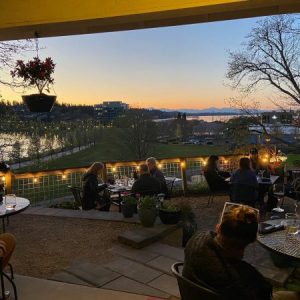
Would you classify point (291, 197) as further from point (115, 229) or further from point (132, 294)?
point (132, 294)

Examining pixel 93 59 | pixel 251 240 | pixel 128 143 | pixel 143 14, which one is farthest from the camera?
pixel 128 143

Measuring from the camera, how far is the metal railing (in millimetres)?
7379

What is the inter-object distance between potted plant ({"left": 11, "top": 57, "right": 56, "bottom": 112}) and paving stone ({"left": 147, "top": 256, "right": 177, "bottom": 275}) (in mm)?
2001

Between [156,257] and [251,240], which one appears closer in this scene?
[251,240]

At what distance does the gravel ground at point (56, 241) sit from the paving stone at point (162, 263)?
1.88 ft

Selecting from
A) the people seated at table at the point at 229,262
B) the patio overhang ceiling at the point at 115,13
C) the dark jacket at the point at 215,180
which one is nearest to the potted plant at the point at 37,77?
the patio overhang ceiling at the point at 115,13

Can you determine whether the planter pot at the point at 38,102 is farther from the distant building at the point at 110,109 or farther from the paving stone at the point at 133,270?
the distant building at the point at 110,109

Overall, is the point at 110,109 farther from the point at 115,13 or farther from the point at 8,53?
the point at 115,13

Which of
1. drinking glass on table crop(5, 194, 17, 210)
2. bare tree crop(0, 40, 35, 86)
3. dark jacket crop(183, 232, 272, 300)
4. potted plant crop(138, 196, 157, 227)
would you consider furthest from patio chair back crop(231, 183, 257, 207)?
bare tree crop(0, 40, 35, 86)

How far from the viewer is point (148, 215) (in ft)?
16.6

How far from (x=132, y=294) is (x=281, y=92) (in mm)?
14284

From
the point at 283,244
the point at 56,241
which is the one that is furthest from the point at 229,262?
the point at 56,241

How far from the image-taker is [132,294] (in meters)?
3.16

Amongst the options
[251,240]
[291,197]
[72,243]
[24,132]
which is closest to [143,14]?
[251,240]
